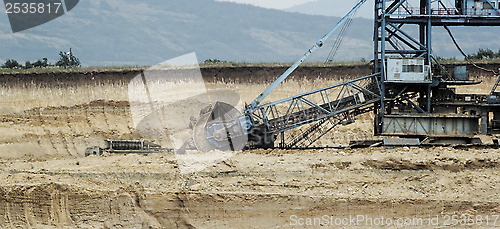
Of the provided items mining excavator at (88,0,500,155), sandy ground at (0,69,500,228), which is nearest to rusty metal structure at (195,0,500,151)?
mining excavator at (88,0,500,155)

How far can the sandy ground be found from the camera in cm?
2152

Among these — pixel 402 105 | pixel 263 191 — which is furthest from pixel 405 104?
pixel 263 191

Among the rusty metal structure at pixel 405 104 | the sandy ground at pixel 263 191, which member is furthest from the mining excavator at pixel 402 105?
the sandy ground at pixel 263 191

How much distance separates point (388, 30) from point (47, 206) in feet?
60.2

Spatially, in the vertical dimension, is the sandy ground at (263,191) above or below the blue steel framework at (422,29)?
below

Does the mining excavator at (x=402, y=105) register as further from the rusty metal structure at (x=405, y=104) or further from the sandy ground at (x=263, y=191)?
the sandy ground at (x=263, y=191)

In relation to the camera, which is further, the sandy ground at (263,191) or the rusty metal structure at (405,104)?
the rusty metal structure at (405,104)

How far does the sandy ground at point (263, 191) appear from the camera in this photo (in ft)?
70.6

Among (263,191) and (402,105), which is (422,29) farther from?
(263,191)

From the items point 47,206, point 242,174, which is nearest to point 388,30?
point 242,174

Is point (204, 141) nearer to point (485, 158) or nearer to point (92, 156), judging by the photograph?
point (92, 156)

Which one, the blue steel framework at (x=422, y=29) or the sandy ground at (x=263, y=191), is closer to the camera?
the sandy ground at (x=263, y=191)

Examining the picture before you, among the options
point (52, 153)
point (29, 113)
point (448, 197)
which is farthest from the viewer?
point (29, 113)

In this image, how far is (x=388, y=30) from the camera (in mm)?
30516
